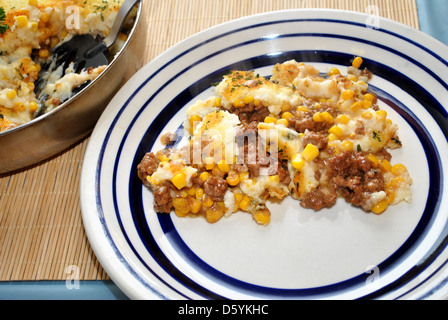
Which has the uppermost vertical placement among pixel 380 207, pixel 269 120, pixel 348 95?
pixel 348 95

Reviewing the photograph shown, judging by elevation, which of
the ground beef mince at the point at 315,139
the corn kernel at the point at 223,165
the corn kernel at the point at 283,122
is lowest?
the corn kernel at the point at 223,165

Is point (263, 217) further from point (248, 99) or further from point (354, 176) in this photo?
point (248, 99)

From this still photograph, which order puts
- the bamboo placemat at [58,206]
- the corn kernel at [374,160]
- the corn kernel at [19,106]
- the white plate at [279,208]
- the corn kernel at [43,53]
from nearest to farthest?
the white plate at [279,208] < the corn kernel at [374,160] < the bamboo placemat at [58,206] < the corn kernel at [19,106] < the corn kernel at [43,53]

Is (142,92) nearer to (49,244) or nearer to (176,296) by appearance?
(49,244)

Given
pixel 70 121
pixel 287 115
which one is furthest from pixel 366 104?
pixel 70 121

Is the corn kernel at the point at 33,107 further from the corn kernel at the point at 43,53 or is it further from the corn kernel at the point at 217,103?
the corn kernel at the point at 217,103

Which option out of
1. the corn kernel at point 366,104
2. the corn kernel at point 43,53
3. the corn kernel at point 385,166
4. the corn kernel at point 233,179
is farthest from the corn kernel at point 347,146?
the corn kernel at point 43,53

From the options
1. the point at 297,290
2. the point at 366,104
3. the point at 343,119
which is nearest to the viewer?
the point at 297,290

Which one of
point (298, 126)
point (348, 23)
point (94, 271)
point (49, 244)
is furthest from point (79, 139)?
point (348, 23)
